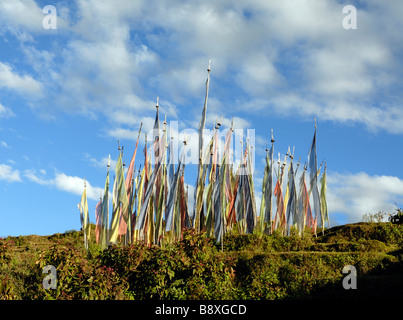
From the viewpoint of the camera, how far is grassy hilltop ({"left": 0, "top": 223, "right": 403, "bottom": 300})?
36.6 ft

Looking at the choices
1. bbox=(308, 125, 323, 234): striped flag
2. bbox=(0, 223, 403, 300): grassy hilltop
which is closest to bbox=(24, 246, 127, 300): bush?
bbox=(0, 223, 403, 300): grassy hilltop

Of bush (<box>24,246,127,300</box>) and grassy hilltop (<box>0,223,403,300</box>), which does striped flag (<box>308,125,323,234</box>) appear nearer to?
grassy hilltop (<box>0,223,403,300</box>)

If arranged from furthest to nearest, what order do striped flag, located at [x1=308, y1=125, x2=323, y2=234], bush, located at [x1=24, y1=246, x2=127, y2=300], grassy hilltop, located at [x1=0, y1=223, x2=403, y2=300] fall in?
striped flag, located at [x1=308, y1=125, x2=323, y2=234] < grassy hilltop, located at [x1=0, y1=223, x2=403, y2=300] < bush, located at [x1=24, y1=246, x2=127, y2=300]

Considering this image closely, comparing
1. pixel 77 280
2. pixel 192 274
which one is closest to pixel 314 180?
pixel 192 274

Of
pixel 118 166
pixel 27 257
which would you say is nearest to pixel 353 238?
pixel 118 166

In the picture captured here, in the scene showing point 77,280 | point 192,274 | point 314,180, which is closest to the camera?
point 77,280

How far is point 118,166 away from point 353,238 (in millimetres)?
10517

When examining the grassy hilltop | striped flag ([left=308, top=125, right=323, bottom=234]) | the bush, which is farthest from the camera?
striped flag ([left=308, top=125, right=323, bottom=234])

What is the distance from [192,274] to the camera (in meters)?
11.5

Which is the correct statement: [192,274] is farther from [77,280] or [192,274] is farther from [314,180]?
[314,180]
